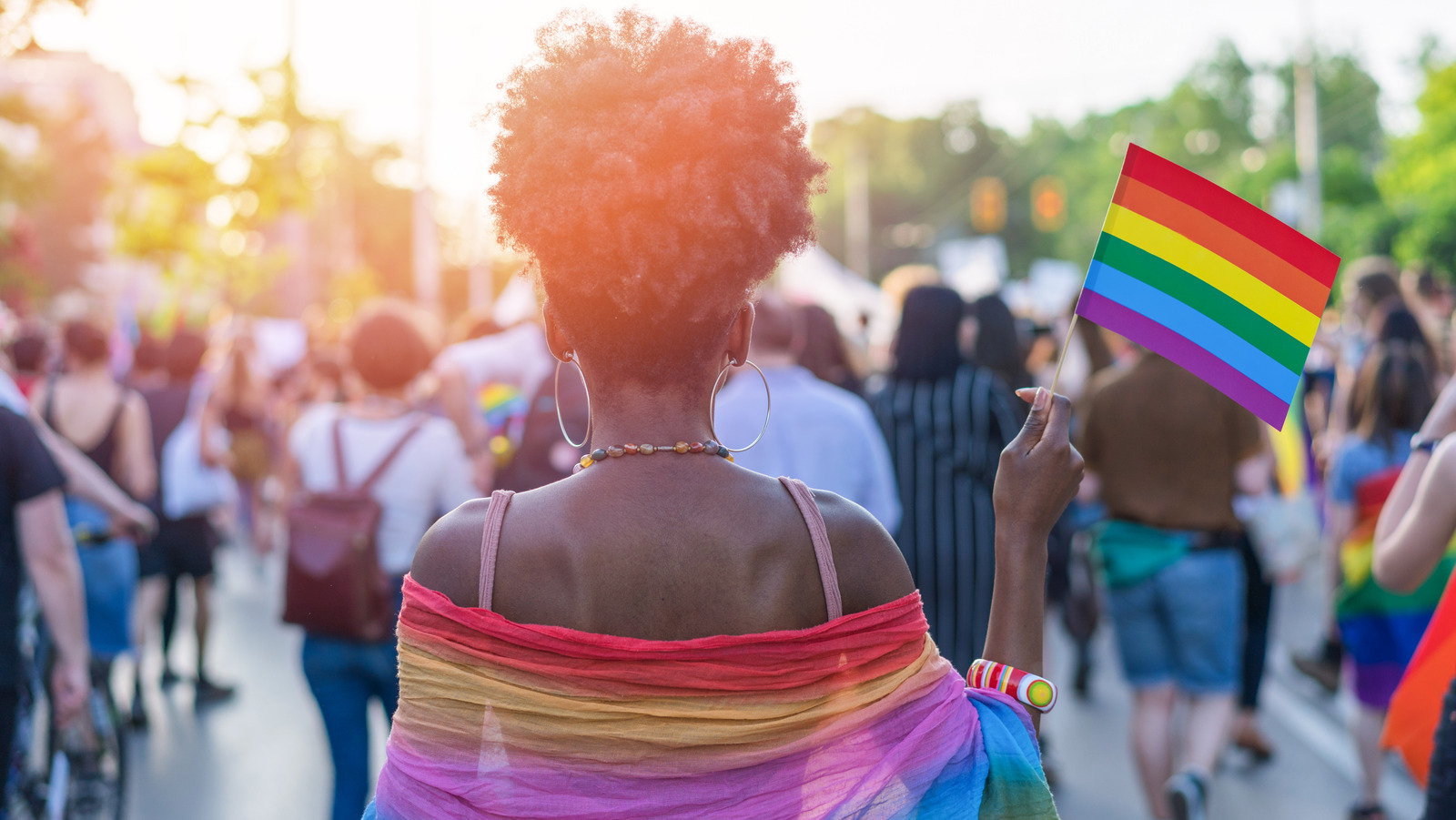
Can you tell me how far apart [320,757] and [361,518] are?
8.36 ft

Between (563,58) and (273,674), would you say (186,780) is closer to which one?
(273,674)

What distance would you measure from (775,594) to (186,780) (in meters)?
5.24

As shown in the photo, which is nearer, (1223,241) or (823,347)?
(1223,241)

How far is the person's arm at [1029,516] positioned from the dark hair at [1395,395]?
13.5 ft

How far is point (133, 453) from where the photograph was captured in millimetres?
6656

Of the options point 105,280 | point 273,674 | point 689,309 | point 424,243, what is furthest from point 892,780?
point 105,280

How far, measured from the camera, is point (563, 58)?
6.05 feet

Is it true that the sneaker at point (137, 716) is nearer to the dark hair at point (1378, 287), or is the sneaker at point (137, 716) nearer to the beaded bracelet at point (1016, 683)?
the beaded bracelet at point (1016, 683)

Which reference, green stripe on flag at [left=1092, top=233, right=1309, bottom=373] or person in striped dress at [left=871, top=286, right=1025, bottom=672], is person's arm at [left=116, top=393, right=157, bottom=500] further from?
green stripe on flag at [left=1092, top=233, right=1309, bottom=373]

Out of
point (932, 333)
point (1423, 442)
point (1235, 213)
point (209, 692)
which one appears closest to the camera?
point (1235, 213)

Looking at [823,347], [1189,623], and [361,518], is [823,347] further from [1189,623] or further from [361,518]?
[361,518]

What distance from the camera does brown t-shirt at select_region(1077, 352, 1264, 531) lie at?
5.08m

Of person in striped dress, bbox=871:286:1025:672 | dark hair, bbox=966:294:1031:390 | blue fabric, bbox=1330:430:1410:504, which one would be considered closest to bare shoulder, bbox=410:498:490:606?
person in striped dress, bbox=871:286:1025:672

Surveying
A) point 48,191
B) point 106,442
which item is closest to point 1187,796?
A: point 106,442
